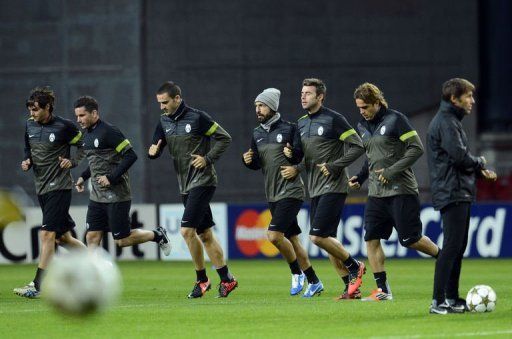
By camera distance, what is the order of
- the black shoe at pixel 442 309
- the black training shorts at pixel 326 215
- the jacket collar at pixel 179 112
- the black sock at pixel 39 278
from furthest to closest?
1. the black sock at pixel 39 278
2. the jacket collar at pixel 179 112
3. the black training shorts at pixel 326 215
4. the black shoe at pixel 442 309

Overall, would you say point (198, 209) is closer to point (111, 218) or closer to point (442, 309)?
point (111, 218)

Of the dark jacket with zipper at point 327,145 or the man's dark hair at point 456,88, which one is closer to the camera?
the man's dark hair at point 456,88

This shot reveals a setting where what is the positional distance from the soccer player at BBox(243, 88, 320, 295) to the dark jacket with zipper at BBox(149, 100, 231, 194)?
407 mm

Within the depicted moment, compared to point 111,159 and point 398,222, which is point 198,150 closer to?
point 111,159

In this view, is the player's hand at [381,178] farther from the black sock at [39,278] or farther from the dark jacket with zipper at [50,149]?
the black sock at [39,278]

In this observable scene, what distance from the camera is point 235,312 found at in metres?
12.8

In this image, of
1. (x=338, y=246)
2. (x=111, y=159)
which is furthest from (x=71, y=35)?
(x=338, y=246)

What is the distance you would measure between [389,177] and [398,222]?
473mm

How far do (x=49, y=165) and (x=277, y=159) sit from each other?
2.67 metres

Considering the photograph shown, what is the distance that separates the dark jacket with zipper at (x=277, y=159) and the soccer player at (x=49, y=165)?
86.0 inches

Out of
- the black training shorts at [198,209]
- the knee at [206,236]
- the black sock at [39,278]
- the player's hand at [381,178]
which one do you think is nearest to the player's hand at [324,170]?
the player's hand at [381,178]

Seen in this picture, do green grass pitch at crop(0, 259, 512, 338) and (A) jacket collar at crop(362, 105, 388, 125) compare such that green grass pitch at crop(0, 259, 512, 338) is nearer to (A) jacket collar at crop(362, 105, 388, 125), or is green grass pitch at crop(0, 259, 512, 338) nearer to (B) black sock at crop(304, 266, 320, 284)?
(B) black sock at crop(304, 266, 320, 284)

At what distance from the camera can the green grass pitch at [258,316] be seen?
35.4 feet

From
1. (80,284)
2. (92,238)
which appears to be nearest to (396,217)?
(92,238)
